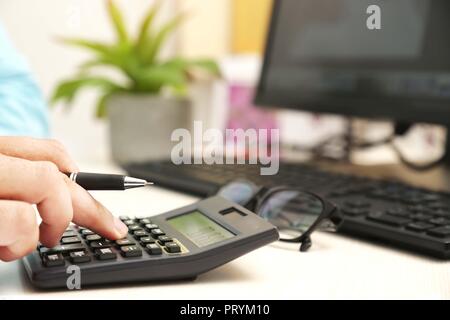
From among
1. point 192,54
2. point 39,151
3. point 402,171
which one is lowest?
point 402,171

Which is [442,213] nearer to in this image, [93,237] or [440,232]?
[440,232]

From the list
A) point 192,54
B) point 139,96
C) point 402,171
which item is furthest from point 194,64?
point 192,54

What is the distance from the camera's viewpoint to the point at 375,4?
2.69ft

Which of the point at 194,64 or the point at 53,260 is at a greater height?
the point at 194,64

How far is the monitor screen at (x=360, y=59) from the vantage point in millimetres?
714

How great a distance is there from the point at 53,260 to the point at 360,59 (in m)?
0.60

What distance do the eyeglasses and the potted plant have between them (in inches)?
19.2

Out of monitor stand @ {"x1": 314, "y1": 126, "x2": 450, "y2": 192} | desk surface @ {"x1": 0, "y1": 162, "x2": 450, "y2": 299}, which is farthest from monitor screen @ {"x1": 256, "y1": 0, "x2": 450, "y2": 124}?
desk surface @ {"x1": 0, "y1": 162, "x2": 450, "y2": 299}

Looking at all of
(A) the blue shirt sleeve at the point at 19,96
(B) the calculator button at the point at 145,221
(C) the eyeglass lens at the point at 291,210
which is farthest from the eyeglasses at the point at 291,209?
(A) the blue shirt sleeve at the point at 19,96

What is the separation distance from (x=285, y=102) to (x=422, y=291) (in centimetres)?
→ 63

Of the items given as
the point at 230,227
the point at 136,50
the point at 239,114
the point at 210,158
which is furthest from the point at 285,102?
the point at 230,227

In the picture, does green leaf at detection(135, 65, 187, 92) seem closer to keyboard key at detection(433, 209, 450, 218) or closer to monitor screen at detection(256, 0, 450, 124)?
monitor screen at detection(256, 0, 450, 124)

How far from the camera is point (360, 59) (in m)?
0.83

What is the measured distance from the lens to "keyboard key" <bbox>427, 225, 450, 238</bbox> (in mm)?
418
